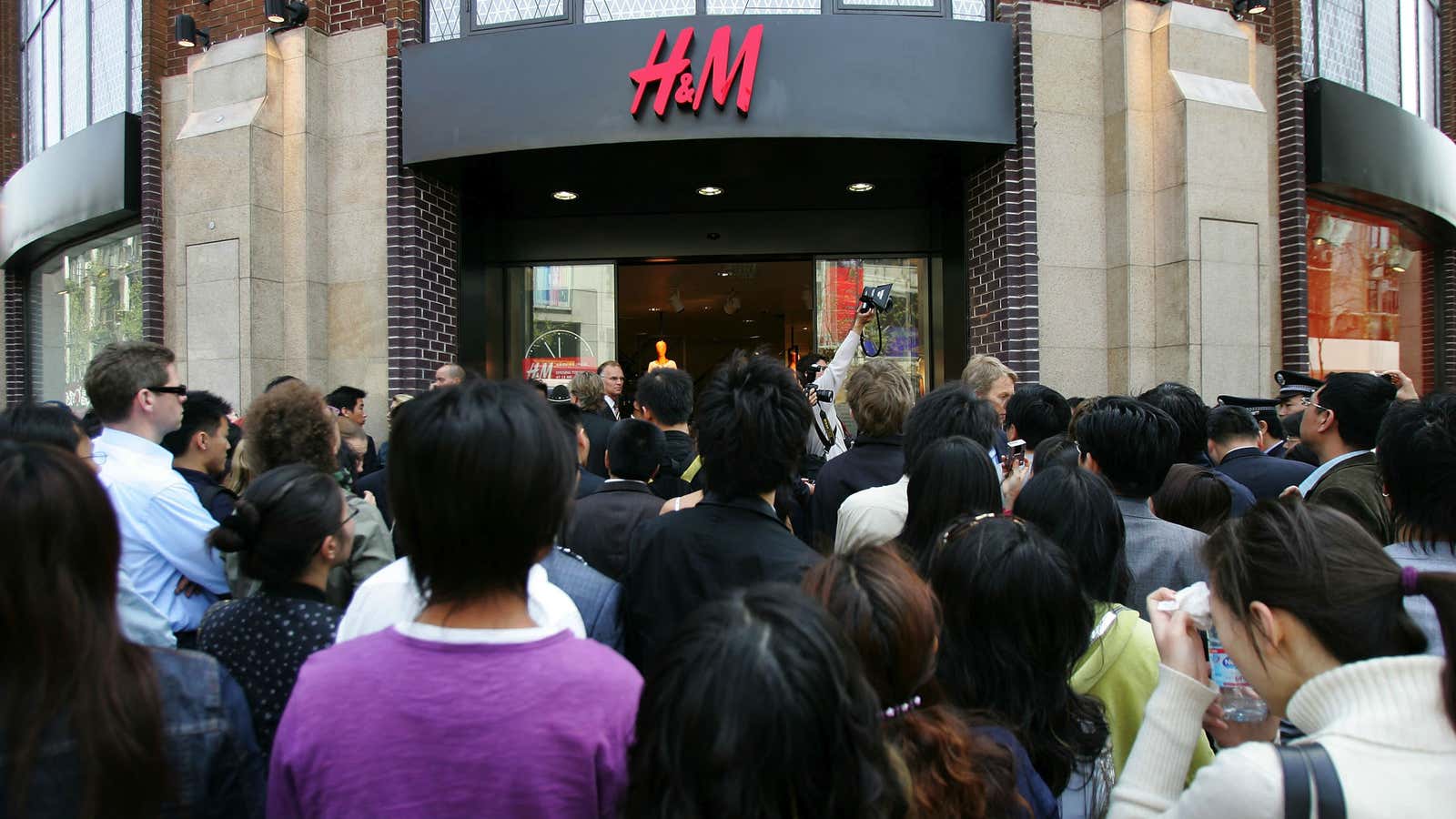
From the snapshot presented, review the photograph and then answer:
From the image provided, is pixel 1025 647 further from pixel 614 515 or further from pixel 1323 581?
pixel 614 515

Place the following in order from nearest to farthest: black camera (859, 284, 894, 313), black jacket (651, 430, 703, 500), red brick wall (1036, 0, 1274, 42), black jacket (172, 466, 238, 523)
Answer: black jacket (172, 466, 238, 523) → black jacket (651, 430, 703, 500) → black camera (859, 284, 894, 313) → red brick wall (1036, 0, 1274, 42)

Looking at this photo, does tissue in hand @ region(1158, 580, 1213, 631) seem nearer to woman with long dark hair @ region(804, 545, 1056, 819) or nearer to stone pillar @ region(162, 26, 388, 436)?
woman with long dark hair @ region(804, 545, 1056, 819)

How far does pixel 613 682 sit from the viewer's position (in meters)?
1.37

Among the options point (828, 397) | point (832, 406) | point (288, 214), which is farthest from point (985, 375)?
point (288, 214)

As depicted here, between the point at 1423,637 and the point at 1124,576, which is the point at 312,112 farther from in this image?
the point at 1423,637

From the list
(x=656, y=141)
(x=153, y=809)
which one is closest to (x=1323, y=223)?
(x=656, y=141)

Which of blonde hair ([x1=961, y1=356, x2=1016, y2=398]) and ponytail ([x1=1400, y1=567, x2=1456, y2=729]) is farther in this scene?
blonde hair ([x1=961, y1=356, x2=1016, y2=398])

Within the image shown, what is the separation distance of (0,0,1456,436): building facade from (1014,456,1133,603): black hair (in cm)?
558

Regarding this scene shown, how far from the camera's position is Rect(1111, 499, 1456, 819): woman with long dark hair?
1.25 metres

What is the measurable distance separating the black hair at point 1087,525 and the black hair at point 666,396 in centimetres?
252

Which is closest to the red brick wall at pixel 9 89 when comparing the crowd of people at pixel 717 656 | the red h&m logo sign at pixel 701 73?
the red h&m logo sign at pixel 701 73

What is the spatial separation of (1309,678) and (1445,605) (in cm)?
30

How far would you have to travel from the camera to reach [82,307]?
1149 cm

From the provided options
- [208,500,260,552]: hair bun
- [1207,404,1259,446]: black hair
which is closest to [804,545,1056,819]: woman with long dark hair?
[208,500,260,552]: hair bun
